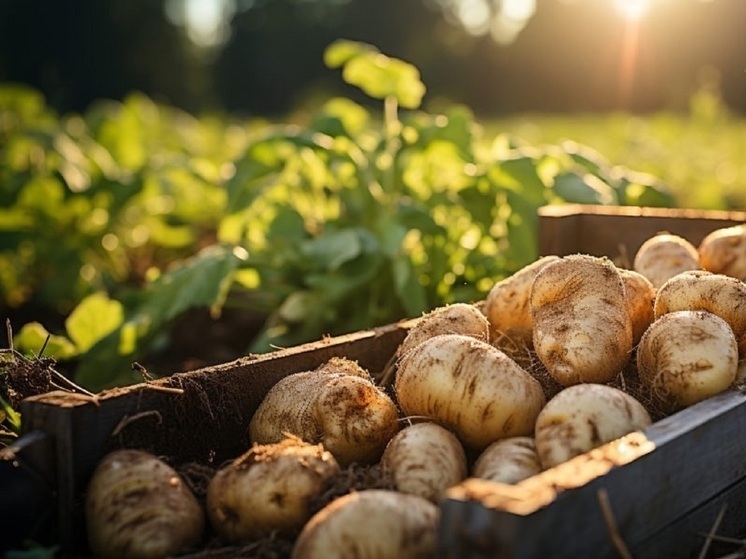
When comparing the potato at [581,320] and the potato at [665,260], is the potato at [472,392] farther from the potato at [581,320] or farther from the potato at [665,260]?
the potato at [665,260]

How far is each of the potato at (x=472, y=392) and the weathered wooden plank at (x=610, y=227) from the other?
1562 millimetres

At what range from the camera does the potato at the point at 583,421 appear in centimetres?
203

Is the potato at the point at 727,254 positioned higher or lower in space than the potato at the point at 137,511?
higher

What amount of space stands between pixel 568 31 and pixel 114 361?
49767 millimetres

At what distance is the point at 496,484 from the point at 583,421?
48 cm

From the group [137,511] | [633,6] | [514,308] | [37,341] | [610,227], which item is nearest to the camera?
[137,511]

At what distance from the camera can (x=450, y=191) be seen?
4.57m

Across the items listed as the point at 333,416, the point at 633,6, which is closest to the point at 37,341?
the point at 333,416

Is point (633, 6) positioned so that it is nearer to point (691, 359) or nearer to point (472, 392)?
point (691, 359)

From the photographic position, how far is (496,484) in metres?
1.64

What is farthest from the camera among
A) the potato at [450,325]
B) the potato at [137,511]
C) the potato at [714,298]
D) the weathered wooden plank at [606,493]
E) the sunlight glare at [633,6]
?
the sunlight glare at [633,6]

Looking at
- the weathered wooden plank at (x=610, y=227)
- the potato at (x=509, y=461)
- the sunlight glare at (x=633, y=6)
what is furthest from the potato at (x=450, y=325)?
the sunlight glare at (x=633, y=6)

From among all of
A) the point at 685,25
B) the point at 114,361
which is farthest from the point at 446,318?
the point at 685,25

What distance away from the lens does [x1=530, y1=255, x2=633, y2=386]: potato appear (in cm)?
238
